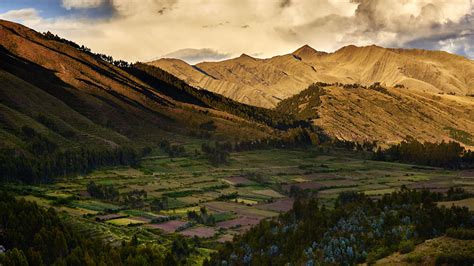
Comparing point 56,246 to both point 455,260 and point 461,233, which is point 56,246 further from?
point 455,260

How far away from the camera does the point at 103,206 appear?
6718 inches

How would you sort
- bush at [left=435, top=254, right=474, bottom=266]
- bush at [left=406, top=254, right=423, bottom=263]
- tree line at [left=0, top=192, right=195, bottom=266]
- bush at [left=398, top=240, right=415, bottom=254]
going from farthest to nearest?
tree line at [left=0, top=192, right=195, bottom=266]
bush at [left=398, top=240, right=415, bottom=254]
bush at [left=406, top=254, right=423, bottom=263]
bush at [left=435, top=254, right=474, bottom=266]

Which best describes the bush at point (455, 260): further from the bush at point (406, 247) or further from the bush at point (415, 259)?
the bush at point (406, 247)

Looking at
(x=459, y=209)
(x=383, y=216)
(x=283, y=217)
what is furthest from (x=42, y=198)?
(x=459, y=209)

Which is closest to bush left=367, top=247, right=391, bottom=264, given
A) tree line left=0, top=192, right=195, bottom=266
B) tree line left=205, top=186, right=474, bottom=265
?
tree line left=205, top=186, right=474, bottom=265

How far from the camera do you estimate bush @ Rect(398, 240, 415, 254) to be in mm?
79250

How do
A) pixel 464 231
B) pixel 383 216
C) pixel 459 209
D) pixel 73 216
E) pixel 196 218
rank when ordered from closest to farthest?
pixel 464 231 → pixel 459 209 → pixel 383 216 → pixel 73 216 → pixel 196 218

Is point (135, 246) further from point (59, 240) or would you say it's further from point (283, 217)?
point (283, 217)

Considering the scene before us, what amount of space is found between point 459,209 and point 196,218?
8809 cm

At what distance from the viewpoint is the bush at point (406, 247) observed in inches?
3120

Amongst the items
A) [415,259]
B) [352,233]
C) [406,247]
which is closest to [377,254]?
[406,247]

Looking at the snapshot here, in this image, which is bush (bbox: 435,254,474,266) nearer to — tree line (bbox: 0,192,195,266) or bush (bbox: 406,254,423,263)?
bush (bbox: 406,254,423,263)

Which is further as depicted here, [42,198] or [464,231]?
[42,198]

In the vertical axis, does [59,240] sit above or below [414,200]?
below
